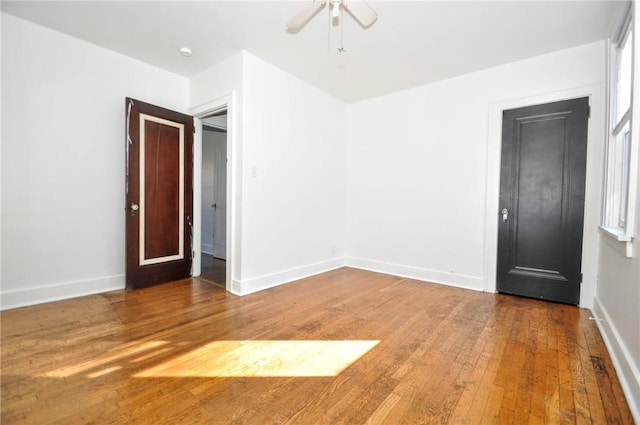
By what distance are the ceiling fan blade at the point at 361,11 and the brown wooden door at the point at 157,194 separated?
8.83 ft

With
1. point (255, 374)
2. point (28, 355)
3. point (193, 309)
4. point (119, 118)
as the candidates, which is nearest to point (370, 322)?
point (255, 374)

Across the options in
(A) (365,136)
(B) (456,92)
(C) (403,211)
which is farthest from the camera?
(A) (365,136)

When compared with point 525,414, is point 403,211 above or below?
above

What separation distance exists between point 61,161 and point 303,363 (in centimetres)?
317

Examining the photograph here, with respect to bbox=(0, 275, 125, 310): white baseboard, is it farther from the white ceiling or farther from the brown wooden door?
the white ceiling

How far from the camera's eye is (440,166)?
388 cm

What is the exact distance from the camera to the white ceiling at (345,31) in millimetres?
2463

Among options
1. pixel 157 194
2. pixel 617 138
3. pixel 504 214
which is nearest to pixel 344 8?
pixel 617 138

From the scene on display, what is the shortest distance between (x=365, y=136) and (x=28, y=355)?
14.3 ft

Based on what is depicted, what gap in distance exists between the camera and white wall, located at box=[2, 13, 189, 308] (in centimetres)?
273

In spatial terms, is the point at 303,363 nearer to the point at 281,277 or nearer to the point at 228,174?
the point at 281,277

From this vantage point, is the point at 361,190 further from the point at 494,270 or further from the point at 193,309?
the point at 193,309

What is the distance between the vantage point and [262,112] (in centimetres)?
349

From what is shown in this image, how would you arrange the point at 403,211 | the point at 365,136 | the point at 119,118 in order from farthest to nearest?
the point at 365,136
the point at 403,211
the point at 119,118
